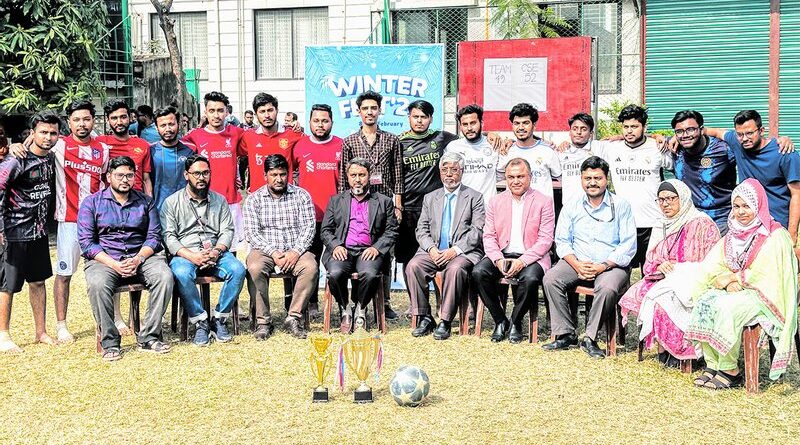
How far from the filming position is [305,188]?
25.8 feet

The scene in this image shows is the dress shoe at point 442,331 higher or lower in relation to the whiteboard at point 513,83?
lower

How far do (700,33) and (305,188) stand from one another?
983 centimetres

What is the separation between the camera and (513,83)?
11.0 m

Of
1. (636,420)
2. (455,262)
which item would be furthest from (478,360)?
(636,420)

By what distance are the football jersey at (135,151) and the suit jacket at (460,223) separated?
2247mm

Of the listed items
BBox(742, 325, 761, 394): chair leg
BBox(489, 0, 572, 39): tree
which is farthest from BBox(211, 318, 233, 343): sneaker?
BBox(489, 0, 572, 39): tree

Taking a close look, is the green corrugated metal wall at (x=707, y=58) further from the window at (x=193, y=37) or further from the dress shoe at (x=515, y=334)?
the window at (x=193, y=37)

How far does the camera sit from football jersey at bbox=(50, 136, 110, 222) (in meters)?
7.02

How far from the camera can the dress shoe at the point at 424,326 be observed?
7266 millimetres

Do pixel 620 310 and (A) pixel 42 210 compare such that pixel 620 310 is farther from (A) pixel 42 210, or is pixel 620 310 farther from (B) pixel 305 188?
(A) pixel 42 210

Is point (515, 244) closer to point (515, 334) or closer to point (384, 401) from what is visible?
point (515, 334)

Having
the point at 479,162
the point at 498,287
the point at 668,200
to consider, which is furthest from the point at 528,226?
the point at 668,200

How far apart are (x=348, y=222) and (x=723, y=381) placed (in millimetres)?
3158

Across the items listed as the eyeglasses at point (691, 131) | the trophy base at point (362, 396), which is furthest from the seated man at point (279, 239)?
the eyeglasses at point (691, 131)
